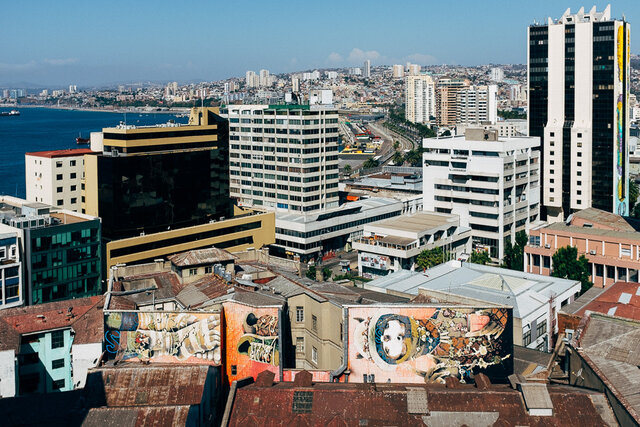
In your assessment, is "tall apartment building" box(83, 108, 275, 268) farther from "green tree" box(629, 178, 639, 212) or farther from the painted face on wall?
"green tree" box(629, 178, 639, 212)

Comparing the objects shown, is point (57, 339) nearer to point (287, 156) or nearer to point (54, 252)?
point (54, 252)

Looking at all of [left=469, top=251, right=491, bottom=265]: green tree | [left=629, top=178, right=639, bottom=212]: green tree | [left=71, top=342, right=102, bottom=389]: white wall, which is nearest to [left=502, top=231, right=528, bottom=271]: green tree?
[left=469, top=251, right=491, bottom=265]: green tree

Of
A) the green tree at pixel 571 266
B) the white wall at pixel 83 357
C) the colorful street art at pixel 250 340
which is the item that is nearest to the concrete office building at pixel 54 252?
the white wall at pixel 83 357

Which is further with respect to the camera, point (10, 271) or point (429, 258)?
point (429, 258)

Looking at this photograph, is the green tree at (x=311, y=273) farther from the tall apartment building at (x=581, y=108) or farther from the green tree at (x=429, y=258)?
the tall apartment building at (x=581, y=108)

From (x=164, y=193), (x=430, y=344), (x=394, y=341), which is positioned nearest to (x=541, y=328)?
(x=430, y=344)

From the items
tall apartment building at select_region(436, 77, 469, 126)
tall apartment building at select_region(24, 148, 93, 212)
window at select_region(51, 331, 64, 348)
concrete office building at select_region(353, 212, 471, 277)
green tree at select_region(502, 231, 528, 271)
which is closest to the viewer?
window at select_region(51, 331, 64, 348)

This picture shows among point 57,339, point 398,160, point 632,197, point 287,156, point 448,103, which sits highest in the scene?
point 448,103
